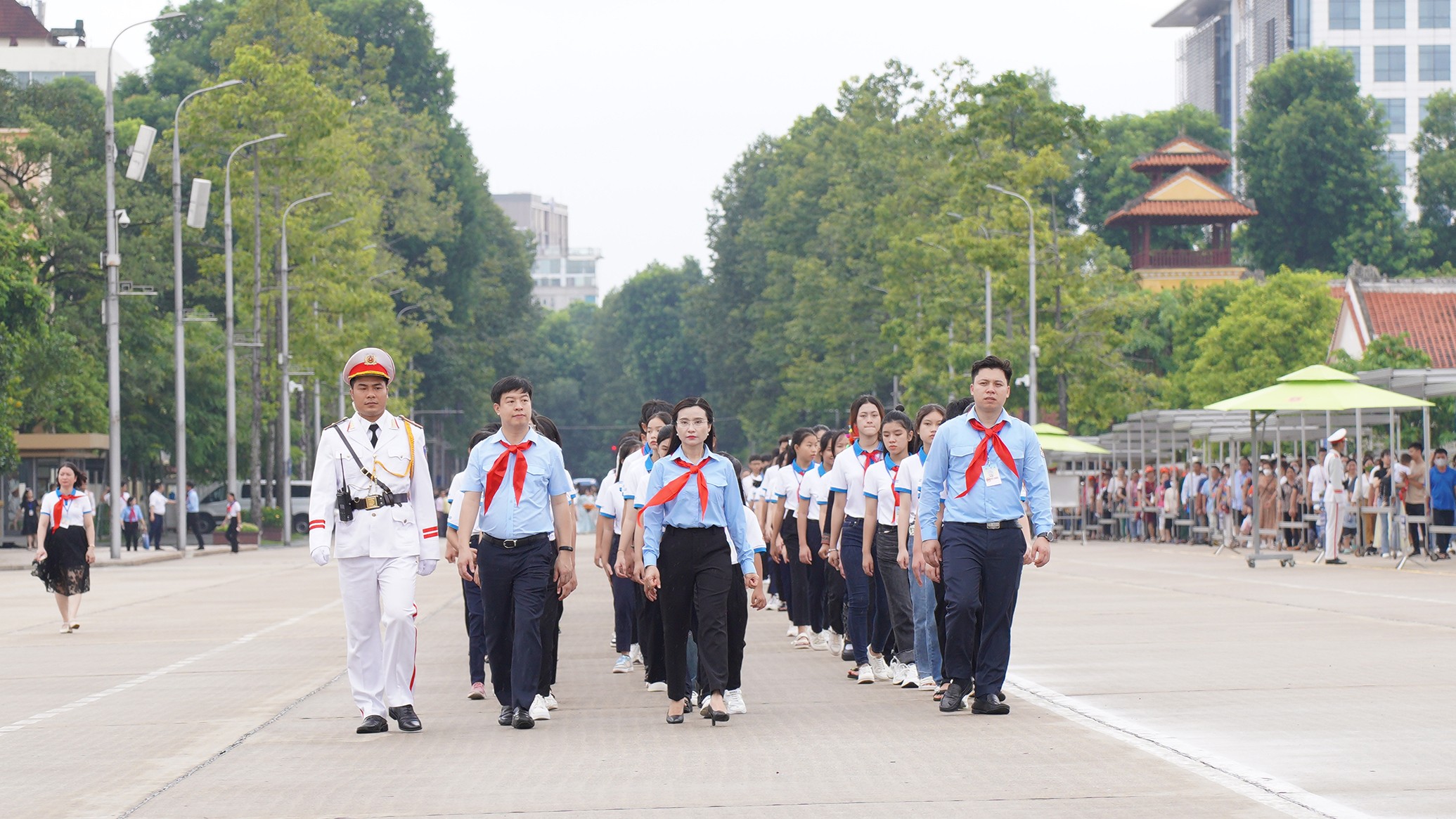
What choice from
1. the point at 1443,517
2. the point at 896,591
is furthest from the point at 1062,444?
the point at 896,591

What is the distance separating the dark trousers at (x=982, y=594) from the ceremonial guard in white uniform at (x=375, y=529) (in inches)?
110

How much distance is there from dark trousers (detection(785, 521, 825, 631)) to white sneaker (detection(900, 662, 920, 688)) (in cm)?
290

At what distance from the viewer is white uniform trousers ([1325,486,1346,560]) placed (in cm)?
2998

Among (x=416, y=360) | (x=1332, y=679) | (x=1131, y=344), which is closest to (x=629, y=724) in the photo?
(x=1332, y=679)

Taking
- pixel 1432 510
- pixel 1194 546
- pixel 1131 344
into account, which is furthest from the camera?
pixel 1131 344

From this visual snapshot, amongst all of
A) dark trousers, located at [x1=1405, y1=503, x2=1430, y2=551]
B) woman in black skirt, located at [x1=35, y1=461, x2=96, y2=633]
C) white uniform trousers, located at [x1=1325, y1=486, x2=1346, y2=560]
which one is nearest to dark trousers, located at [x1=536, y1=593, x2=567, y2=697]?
woman in black skirt, located at [x1=35, y1=461, x2=96, y2=633]

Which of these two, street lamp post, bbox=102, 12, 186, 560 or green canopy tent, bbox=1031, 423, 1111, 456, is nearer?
street lamp post, bbox=102, 12, 186, 560

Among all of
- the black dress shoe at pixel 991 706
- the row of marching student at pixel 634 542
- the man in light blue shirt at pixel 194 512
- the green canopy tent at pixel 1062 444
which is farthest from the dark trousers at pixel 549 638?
the man in light blue shirt at pixel 194 512

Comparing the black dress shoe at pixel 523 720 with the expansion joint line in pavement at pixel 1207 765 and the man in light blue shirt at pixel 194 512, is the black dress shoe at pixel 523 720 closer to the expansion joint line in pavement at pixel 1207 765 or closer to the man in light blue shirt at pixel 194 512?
the expansion joint line in pavement at pixel 1207 765

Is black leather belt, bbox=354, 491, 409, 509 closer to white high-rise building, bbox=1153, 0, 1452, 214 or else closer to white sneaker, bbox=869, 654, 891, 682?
white sneaker, bbox=869, 654, 891, 682

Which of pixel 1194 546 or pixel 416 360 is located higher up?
pixel 416 360

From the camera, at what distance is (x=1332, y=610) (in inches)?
744

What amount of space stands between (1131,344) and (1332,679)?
2417 inches

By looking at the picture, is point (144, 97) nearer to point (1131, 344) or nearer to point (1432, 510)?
point (1131, 344)
